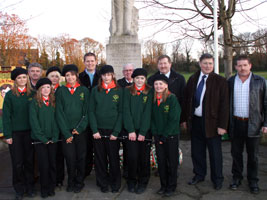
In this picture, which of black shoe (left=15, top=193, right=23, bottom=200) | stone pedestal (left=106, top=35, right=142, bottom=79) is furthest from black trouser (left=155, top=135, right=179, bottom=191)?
stone pedestal (left=106, top=35, right=142, bottom=79)

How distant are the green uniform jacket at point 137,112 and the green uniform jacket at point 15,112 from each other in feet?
4.70

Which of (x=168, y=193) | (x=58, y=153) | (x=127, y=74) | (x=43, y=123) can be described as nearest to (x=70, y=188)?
(x=58, y=153)

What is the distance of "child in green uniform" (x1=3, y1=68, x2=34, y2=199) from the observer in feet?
11.3

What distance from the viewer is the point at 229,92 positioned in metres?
3.71

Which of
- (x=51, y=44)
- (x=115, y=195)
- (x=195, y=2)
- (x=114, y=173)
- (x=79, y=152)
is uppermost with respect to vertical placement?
(x=51, y=44)

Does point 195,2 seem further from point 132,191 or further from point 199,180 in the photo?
point 132,191

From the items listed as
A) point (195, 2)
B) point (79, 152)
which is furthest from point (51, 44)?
point (79, 152)

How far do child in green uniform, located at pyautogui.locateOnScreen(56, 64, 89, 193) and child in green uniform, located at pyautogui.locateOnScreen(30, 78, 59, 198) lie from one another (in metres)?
0.12

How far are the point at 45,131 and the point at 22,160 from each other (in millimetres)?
576

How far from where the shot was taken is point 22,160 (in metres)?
3.50

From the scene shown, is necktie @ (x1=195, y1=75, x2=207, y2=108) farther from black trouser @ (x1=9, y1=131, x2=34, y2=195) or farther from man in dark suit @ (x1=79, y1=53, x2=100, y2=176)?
black trouser @ (x1=9, y1=131, x2=34, y2=195)

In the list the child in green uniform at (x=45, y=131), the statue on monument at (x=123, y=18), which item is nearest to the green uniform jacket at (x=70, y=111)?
the child in green uniform at (x=45, y=131)

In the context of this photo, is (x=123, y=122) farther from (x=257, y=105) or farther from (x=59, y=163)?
(x=257, y=105)

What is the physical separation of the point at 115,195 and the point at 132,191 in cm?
27
